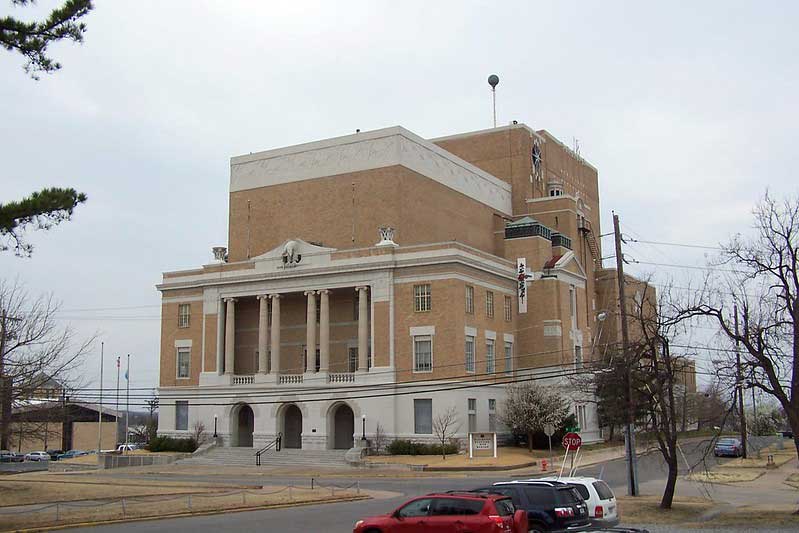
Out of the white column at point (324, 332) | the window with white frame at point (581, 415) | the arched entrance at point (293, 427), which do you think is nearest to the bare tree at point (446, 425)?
the white column at point (324, 332)

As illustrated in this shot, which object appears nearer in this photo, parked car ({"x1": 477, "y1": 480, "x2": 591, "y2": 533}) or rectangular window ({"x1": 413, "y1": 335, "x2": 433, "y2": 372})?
parked car ({"x1": 477, "y1": 480, "x2": 591, "y2": 533})

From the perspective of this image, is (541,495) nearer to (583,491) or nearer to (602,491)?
(583,491)

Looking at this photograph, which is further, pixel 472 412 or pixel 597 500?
pixel 472 412

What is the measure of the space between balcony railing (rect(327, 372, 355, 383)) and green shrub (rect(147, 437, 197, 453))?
40.6 ft

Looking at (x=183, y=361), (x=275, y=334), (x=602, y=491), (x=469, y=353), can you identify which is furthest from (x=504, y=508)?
(x=183, y=361)

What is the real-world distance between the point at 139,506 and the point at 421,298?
3337 centimetres

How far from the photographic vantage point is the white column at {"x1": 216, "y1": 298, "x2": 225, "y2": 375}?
6856 cm

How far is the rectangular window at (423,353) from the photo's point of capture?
200 ft

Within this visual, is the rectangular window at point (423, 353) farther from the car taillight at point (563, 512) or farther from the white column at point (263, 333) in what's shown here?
the car taillight at point (563, 512)

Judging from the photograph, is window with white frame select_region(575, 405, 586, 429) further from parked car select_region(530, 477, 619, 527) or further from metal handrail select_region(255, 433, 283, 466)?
parked car select_region(530, 477, 619, 527)

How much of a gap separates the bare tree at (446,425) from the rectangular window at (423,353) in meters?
3.25

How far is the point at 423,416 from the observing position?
60469 millimetres

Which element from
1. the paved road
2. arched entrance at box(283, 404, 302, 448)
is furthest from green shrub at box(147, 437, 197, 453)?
the paved road

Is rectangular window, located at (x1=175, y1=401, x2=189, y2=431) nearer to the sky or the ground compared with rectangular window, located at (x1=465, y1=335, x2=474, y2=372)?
nearer to the ground
